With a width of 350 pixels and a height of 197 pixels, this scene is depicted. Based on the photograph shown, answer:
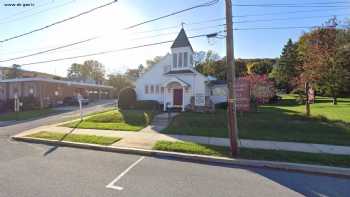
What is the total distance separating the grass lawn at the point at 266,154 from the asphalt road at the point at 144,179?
2.67 feet

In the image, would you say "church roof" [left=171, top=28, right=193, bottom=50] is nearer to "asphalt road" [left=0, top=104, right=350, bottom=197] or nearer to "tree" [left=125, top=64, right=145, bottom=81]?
"asphalt road" [left=0, top=104, right=350, bottom=197]

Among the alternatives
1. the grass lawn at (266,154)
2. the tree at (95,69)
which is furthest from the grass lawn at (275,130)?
the tree at (95,69)

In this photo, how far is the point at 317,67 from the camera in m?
16.2

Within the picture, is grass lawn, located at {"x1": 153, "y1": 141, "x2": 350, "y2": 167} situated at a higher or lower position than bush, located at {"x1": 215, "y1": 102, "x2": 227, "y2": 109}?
lower

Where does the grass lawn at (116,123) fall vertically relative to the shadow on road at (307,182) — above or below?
above

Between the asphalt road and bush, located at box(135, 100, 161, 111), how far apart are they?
14.1 meters

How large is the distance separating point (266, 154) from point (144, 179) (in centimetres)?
429

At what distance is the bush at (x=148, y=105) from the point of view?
21.1 meters

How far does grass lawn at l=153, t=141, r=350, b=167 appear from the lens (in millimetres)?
6387

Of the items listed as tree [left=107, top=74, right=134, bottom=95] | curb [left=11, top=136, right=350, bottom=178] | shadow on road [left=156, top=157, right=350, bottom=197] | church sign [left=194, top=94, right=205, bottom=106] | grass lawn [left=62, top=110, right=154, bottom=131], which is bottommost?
shadow on road [left=156, top=157, right=350, bottom=197]

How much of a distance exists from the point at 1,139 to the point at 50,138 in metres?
2.75

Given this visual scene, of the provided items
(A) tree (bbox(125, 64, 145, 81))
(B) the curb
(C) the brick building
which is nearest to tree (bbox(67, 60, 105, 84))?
(A) tree (bbox(125, 64, 145, 81))

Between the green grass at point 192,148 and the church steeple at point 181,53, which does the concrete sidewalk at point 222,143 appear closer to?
the green grass at point 192,148

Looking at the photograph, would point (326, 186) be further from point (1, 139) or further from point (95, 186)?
point (1, 139)
